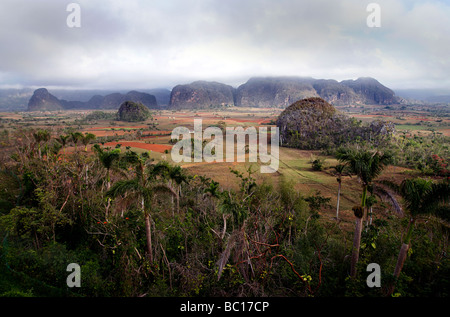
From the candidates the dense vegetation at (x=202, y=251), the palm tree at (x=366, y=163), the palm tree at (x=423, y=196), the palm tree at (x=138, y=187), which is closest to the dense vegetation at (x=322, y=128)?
the dense vegetation at (x=202, y=251)

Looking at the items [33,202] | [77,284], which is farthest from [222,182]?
[77,284]

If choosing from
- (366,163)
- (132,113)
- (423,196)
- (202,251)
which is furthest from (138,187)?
(132,113)

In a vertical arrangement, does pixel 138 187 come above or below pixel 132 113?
below

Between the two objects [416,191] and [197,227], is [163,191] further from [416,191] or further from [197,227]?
[416,191]

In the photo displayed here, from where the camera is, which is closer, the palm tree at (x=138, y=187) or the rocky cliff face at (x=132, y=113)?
the palm tree at (x=138, y=187)

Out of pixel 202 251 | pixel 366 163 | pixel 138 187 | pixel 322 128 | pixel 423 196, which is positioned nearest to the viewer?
pixel 423 196

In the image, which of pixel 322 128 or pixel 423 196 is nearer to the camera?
pixel 423 196

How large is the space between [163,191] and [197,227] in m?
5.05

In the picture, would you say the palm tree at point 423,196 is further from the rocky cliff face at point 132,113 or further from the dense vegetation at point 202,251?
the rocky cliff face at point 132,113

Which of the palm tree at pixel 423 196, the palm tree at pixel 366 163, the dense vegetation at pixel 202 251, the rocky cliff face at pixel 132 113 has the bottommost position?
the dense vegetation at pixel 202 251

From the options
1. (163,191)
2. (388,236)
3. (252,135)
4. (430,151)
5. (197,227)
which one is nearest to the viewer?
(163,191)

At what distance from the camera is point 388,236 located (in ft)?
37.5

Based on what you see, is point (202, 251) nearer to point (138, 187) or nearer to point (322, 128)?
point (138, 187)

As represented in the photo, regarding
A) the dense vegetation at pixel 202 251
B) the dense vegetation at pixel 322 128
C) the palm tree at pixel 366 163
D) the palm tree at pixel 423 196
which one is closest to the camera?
the palm tree at pixel 423 196
